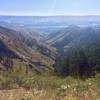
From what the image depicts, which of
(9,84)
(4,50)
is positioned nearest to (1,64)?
(4,50)

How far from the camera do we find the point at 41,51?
16225 cm

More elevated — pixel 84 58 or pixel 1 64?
pixel 84 58

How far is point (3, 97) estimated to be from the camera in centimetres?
518

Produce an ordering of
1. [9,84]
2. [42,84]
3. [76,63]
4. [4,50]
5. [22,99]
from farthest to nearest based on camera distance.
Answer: [4,50]
[76,63]
[9,84]
[42,84]
[22,99]

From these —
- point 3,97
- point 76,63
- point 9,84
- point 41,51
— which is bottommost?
point 41,51

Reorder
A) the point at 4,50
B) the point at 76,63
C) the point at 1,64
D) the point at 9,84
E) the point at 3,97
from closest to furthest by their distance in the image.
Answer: the point at 3,97
the point at 9,84
the point at 76,63
the point at 1,64
the point at 4,50

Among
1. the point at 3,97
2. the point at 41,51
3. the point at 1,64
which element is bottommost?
the point at 41,51

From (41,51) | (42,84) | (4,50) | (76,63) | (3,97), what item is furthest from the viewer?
(41,51)

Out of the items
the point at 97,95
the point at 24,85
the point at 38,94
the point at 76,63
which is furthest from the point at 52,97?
the point at 76,63

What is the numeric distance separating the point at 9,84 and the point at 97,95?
9.47ft

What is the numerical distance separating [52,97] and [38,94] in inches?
13.5

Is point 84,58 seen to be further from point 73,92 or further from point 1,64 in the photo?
point 1,64

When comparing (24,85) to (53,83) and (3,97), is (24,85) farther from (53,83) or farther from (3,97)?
(3,97)

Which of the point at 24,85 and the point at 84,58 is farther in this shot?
the point at 84,58
